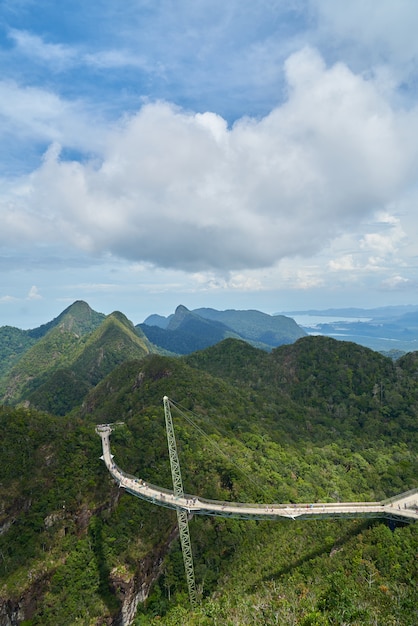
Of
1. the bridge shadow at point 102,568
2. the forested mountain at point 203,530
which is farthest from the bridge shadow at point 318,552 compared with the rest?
the bridge shadow at point 102,568

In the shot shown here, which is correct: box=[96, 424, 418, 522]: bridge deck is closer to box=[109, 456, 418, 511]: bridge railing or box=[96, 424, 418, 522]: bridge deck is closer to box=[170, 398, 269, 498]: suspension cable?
box=[109, 456, 418, 511]: bridge railing

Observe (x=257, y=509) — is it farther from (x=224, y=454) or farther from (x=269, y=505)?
(x=224, y=454)

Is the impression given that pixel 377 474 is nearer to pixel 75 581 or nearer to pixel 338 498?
pixel 338 498

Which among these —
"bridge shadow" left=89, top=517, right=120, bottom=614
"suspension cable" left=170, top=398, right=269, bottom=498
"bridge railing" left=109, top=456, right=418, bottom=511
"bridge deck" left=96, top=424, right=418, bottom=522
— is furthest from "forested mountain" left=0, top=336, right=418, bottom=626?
"bridge railing" left=109, top=456, right=418, bottom=511

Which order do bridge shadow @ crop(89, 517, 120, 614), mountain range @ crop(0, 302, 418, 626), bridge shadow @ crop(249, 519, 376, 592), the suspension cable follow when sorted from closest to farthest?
mountain range @ crop(0, 302, 418, 626) → bridge shadow @ crop(249, 519, 376, 592) → bridge shadow @ crop(89, 517, 120, 614) → the suspension cable

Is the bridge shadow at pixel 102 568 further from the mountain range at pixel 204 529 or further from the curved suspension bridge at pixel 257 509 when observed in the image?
the curved suspension bridge at pixel 257 509

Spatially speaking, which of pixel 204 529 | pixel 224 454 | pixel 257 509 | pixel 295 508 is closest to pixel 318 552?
pixel 295 508
